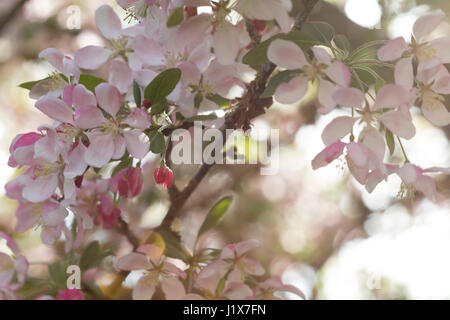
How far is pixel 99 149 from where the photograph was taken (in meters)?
0.61

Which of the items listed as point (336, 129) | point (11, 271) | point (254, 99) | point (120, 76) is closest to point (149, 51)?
point (120, 76)

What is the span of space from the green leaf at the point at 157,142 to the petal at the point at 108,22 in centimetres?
19

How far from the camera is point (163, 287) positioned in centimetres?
76

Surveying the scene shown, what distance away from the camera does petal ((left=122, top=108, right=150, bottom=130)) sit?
598 millimetres

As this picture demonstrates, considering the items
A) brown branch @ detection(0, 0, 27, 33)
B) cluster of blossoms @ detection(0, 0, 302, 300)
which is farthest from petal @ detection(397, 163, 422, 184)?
brown branch @ detection(0, 0, 27, 33)

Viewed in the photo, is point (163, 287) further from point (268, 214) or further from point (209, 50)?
point (268, 214)

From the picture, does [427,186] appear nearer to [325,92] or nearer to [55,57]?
[325,92]

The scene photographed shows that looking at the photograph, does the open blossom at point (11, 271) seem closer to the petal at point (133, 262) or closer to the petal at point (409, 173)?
the petal at point (133, 262)

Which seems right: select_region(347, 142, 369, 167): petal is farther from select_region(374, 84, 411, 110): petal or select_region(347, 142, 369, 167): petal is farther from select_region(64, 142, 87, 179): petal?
select_region(64, 142, 87, 179): petal

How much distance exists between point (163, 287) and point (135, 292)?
0.05 metres

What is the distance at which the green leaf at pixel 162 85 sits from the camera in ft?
1.96

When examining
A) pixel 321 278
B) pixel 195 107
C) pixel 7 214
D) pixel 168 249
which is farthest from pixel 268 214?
pixel 195 107

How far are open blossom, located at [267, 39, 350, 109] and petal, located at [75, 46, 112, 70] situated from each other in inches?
10.2

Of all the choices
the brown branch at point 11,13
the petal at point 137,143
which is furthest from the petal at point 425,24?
the brown branch at point 11,13
